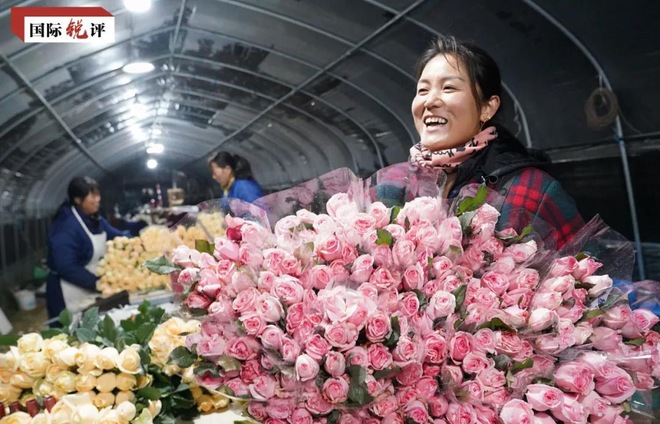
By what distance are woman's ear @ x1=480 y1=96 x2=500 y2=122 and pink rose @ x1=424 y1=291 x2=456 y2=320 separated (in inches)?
25.6

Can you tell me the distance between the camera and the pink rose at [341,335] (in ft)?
2.16

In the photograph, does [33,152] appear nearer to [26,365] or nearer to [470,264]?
[26,365]

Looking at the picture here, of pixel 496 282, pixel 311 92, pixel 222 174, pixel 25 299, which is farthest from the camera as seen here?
pixel 25 299

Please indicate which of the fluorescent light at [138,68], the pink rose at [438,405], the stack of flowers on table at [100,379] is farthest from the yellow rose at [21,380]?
the fluorescent light at [138,68]

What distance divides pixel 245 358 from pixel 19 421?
563mm

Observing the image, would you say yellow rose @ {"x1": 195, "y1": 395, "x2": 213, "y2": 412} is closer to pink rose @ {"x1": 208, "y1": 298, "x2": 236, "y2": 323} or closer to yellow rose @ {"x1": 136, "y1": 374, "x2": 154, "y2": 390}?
yellow rose @ {"x1": 136, "y1": 374, "x2": 154, "y2": 390}

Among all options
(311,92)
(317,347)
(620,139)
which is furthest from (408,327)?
(620,139)

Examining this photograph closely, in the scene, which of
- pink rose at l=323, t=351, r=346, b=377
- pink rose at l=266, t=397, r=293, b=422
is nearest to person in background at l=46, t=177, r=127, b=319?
pink rose at l=266, t=397, r=293, b=422

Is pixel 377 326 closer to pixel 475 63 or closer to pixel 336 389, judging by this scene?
pixel 336 389

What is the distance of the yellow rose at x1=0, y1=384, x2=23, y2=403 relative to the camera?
3.53 ft

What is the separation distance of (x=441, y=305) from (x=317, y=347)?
18cm

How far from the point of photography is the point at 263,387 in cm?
70

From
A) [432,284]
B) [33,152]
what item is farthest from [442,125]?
[33,152]

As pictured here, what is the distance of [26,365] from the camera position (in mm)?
1056
